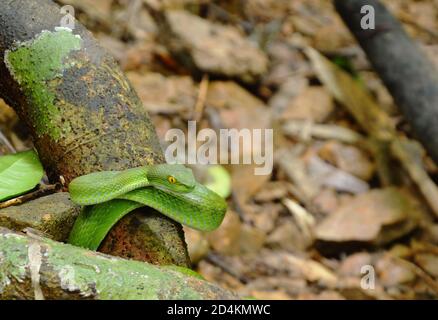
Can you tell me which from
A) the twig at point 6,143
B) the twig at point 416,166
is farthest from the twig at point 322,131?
the twig at point 6,143

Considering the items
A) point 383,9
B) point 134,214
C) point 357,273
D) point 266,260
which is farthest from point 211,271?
point 383,9

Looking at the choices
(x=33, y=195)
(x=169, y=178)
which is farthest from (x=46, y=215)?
(x=169, y=178)

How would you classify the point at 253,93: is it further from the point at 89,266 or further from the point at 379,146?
the point at 89,266

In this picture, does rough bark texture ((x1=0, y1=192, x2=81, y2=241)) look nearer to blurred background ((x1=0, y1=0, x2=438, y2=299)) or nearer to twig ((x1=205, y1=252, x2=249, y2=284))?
blurred background ((x1=0, y1=0, x2=438, y2=299))

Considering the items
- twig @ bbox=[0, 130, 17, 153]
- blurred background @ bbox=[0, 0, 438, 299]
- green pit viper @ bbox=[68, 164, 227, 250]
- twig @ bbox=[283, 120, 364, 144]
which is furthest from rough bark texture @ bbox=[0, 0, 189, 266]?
twig @ bbox=[283, 120, 364, 144]

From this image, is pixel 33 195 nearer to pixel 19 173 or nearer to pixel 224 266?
pixel 19 173

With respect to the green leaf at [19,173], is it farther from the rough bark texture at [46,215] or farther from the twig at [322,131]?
the twig at [322,131]
